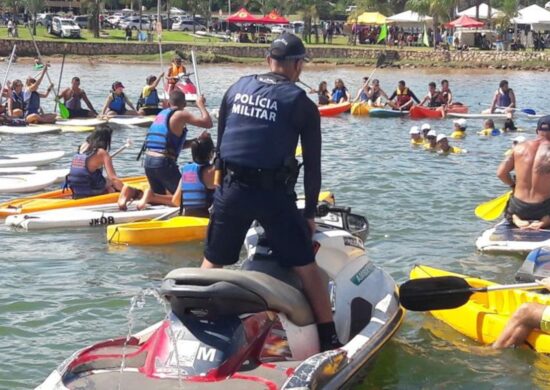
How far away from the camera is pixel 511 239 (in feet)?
32.7

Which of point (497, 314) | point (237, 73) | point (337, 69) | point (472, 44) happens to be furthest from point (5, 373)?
point (472, 44)

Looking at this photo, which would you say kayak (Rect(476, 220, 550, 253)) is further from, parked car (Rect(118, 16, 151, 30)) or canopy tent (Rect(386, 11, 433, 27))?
parked car (Rect(118, 16, 151, 30))

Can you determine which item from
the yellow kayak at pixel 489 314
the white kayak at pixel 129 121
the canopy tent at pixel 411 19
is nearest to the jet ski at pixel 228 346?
the yellow kayak at pixel 489 314

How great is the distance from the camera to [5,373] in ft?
22.4

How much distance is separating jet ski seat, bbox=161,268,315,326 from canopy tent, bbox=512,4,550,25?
172 ft

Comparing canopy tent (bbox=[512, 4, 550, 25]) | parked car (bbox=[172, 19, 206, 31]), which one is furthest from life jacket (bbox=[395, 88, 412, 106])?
parked car (bbox=[172, 19, 206, 31])

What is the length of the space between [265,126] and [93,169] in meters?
6.83

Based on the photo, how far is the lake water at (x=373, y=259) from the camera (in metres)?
6.97

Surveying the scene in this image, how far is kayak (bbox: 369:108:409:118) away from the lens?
84.4ft

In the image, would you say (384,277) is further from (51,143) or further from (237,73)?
(237,73)

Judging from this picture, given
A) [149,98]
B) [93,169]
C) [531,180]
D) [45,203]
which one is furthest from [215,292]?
[149,98]

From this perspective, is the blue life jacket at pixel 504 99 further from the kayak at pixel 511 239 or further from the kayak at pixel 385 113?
the kayak at pixel 511 239

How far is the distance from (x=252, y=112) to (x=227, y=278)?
1045 millimetres

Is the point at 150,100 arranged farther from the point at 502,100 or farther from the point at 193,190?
the point at 193,190
